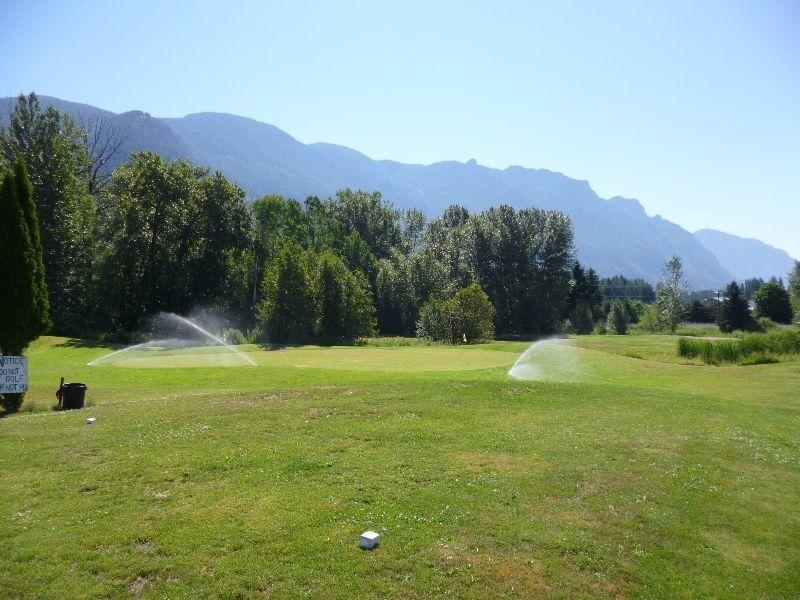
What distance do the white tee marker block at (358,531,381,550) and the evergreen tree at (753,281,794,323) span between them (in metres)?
109

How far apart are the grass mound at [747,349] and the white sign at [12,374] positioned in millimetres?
40817

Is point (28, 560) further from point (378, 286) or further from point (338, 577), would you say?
point (378, 286)

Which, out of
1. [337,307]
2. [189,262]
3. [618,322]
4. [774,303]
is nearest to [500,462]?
[337,307]

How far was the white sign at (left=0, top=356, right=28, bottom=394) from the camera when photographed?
17.5 meters

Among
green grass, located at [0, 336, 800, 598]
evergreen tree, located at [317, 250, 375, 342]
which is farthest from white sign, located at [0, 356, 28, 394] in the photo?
evergreen tree, located at [317, 250, 375, 342]

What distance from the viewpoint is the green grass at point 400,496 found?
8.04 metres

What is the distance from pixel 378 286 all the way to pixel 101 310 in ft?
128

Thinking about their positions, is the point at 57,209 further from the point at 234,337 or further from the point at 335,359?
the point at 335,359

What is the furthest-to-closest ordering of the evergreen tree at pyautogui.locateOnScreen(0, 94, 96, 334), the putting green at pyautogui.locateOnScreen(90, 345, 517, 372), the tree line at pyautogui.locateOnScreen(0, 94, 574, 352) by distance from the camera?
1. the tree line at pyautogui.locateOnScreen(0, 94, 574, 352)
2. the evergreen tree at pyautogui.locateOnScreen(0, 94, 96, 334)
3. the putting green at pyautogui.locateOnScreen(90, 345, 517, 372)

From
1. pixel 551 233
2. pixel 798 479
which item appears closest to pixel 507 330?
pixel 551 233

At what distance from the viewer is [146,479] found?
11258 mm

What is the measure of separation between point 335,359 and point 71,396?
656 inches

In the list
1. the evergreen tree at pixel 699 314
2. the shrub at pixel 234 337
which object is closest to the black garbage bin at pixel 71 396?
the shrub at pixel 234 337

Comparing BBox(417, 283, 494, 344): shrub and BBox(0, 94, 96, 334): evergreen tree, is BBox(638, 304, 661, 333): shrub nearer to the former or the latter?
BBox(417, 283, 494, 344): shrub
